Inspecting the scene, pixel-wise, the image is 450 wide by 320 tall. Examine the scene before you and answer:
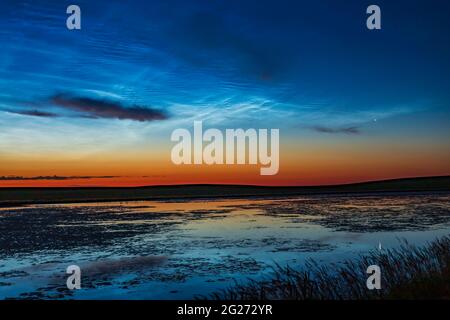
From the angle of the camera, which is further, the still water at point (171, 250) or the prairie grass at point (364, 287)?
the still water at point (171, 250)

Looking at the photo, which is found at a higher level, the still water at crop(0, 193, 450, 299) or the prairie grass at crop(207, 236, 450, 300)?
the prairie grass at crop(207, 236, 450, 300)

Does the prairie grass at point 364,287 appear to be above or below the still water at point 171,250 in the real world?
above

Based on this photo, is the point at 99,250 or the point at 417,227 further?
the point at 417,227

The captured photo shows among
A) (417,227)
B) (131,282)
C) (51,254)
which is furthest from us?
(417,227)

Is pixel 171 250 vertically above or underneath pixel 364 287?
underneath

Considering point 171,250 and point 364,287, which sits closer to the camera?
point 364,287

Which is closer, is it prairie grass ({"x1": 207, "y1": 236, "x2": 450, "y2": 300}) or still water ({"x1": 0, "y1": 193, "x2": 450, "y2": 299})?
prairie grass ({"x1": 207, "y1": 236, "x2": 450, "y2": 300})

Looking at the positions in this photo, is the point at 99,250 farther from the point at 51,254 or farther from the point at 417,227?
the point at 417,227

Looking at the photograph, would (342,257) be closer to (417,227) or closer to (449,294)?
(449,294)
